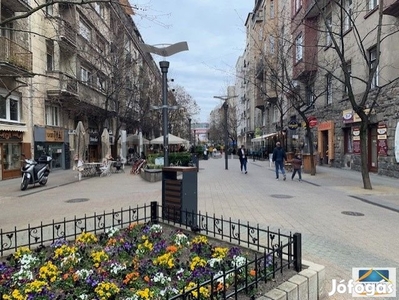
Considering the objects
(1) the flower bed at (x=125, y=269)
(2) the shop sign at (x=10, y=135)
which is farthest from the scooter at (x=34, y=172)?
(1) the flower bed at (x=125, y=269)

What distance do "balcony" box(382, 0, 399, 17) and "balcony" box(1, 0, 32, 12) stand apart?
651 inches

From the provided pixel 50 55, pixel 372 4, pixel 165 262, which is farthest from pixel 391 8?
pixel 50 55

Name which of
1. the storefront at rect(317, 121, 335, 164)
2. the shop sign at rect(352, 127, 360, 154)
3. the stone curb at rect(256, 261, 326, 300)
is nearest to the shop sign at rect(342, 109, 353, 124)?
the shop sign at rect(352, 127, 360, 154)

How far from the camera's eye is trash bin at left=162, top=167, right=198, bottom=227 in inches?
231

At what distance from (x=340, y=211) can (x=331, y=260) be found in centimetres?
392

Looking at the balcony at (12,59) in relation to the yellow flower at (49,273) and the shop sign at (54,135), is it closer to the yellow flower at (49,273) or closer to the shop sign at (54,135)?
the shop sign at (54,135)

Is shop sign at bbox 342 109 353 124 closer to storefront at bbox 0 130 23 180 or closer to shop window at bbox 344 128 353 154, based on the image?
shop window at bbox 344 128 353 154

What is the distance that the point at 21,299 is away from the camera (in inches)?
114

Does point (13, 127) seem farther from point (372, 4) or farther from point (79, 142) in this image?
point (372, 4)

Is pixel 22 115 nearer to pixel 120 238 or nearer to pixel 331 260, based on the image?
pixel 120 238

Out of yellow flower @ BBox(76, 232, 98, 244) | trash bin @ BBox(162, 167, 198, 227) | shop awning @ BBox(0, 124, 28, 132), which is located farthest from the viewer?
shop awning @ BBox(0, 124, 28, 132)

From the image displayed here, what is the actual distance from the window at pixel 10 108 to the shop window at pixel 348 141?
63.1 feet

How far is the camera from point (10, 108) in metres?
17.4

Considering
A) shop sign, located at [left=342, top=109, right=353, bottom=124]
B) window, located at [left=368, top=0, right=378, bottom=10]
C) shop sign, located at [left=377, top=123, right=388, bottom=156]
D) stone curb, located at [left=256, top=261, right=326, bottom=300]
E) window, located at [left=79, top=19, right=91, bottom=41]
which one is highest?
window, located at [left=79, top=19, right=91, bottom=41]
